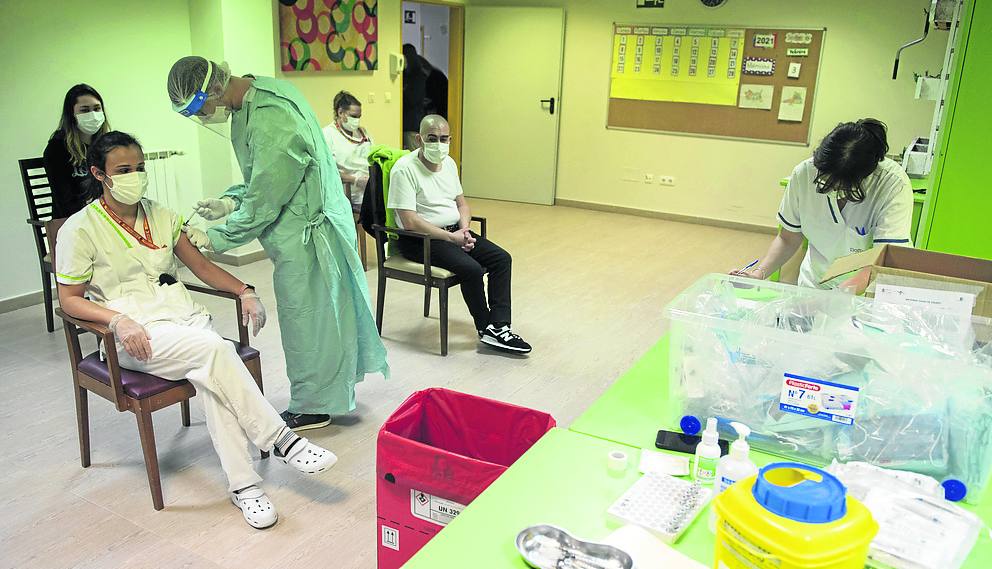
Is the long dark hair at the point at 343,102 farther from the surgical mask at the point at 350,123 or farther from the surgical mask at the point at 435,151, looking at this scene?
the surgical mask at the point at 435,151

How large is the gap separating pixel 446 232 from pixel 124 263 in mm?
1604

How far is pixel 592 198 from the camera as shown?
24.6ft

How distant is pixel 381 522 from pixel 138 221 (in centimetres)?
141

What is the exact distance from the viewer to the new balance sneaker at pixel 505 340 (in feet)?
12.4

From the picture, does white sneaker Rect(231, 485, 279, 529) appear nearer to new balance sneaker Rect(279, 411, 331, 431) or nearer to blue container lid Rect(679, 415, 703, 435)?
new balance sneaker Rect(279, 411, 331, 431)

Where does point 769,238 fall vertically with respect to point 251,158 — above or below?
below

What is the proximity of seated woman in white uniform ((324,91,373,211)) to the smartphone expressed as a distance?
3.60 m

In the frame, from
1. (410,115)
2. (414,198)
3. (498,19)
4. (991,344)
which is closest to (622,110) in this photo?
(498,19)

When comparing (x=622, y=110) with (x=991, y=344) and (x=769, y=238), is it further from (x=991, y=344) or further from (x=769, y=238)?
(x=991, y=344)

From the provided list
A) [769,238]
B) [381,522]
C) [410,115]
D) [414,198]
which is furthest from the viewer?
[410,115]

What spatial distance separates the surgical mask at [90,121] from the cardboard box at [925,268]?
334 centimetres

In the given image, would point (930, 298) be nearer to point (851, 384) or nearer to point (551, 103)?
point (851, 384)

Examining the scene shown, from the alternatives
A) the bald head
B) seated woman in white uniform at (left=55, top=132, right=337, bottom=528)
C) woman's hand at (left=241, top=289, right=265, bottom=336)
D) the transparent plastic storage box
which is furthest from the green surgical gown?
the transparent plastic storage box

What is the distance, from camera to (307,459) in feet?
8.39
